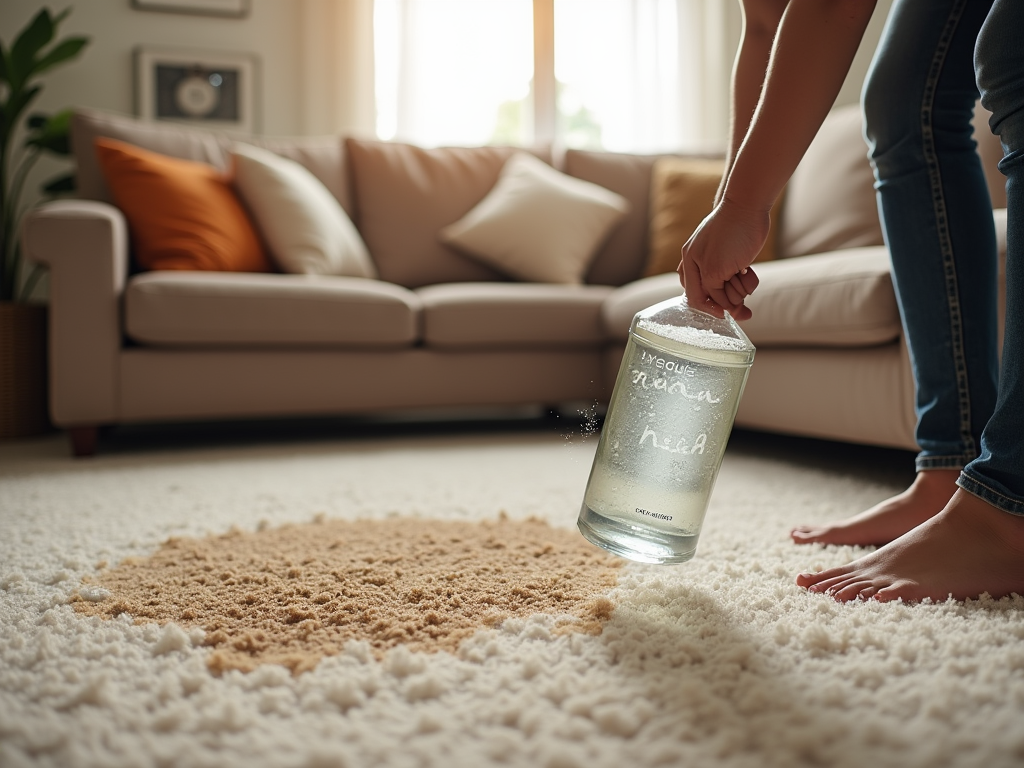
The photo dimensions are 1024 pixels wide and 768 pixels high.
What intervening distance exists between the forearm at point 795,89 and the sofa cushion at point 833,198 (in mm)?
1306

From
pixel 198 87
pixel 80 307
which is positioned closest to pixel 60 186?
pixel 198 87

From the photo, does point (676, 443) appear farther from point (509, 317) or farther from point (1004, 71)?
point (509, 317)

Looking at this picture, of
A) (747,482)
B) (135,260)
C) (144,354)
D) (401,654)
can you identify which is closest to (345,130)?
(135,260)

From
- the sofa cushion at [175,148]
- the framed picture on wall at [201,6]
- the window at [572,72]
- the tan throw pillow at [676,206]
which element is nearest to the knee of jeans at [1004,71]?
the tan throw pillow at [676,206]

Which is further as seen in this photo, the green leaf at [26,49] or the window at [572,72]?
the window at [572,72]

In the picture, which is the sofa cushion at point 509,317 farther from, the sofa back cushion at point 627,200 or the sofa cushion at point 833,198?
the sofa cushion at point 833,198

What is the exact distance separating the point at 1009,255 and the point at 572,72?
3.32m

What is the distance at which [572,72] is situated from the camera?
3762mm

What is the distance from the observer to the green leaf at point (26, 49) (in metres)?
2.39

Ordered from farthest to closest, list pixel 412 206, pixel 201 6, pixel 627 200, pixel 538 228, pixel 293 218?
pixel 201 6
pixel 627 200
pixel 412 206
pixel 538 228
pixel 293 218

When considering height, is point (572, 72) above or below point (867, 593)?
above

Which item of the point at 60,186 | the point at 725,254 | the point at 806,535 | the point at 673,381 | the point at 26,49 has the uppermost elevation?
the point at 26,49

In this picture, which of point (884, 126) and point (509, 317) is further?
point (509, 317)

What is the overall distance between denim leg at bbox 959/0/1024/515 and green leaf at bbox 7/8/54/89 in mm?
2619
